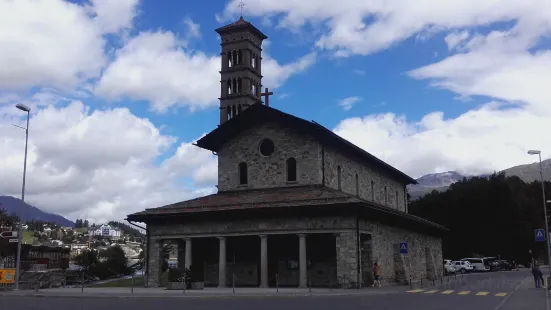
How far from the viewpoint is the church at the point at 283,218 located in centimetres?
3206

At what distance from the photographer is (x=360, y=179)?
1681 inches

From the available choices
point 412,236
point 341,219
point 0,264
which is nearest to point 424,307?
point 341,219

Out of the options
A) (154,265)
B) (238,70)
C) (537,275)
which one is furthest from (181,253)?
(238,70)

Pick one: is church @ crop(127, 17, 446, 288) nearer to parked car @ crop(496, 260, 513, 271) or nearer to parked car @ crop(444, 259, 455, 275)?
parked car @ crop(444, 259, 455, 275)

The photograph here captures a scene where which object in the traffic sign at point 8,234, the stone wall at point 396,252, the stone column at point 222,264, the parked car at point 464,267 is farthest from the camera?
the parked car at point 464,267

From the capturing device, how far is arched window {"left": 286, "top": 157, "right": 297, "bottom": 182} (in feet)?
122

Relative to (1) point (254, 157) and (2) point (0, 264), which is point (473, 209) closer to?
(1) point (254, 157)

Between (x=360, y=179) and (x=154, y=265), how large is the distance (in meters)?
16.2

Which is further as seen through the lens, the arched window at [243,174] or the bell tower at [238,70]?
the bell tower at [238,70]

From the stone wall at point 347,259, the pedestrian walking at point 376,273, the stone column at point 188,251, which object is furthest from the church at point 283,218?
the pedestrian walking at point 376,273

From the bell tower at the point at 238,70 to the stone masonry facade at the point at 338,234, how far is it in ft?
132

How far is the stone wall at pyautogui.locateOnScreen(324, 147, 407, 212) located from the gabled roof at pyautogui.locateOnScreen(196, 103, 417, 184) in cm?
67

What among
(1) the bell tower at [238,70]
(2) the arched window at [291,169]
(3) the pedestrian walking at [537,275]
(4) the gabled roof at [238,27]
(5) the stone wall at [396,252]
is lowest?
(3) the pedestrian walking at [537,275]

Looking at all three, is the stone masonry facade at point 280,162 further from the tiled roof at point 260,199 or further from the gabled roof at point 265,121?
the tiled roof at point 260,199
